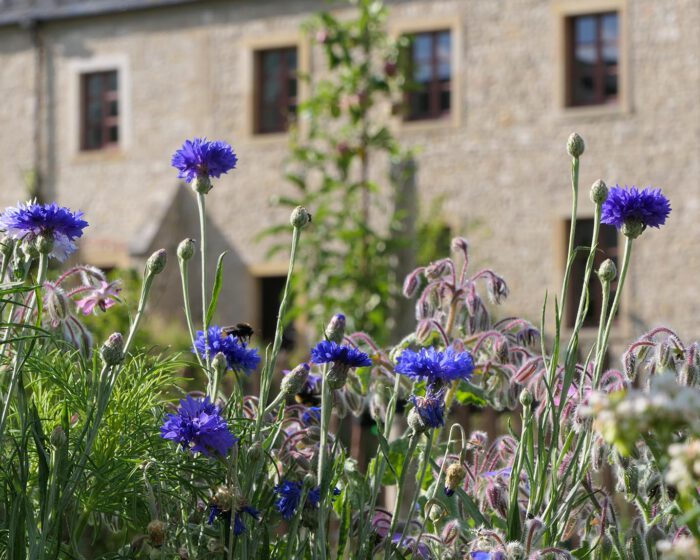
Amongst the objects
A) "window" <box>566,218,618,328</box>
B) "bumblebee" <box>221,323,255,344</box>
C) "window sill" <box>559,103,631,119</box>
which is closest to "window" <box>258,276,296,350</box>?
"window" <box>566,218,618,328</box>

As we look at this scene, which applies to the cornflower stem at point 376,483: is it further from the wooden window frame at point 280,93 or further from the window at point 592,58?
the wooden window frame at point 280,93

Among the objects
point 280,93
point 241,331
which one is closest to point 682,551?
point 241,331

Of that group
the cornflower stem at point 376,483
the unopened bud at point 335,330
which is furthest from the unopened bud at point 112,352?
the cornflower stem at point 376,483

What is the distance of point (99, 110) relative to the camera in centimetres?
1864

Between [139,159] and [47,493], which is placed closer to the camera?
[47,493]

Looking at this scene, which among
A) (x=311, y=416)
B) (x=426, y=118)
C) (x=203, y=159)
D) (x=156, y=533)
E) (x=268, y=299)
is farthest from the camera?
(x=268, y=299)

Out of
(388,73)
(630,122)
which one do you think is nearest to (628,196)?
(388,73)

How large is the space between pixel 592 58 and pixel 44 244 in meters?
14.6

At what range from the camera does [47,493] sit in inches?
81.4

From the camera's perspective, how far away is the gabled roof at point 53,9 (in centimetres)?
1819

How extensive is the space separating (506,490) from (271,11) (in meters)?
15.5

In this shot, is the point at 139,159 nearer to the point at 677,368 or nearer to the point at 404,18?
the point at 404,18

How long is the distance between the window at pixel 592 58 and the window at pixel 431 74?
143 cm

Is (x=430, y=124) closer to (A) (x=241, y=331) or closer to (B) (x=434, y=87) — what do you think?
(B) (x=434, y=87)
